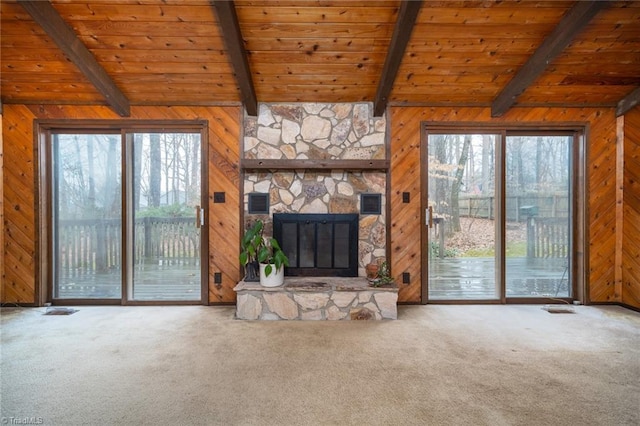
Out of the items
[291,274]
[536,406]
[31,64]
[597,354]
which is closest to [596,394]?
[536,406]

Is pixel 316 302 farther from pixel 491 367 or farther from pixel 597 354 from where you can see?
pixel 597 354

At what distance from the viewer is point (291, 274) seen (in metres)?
3.69

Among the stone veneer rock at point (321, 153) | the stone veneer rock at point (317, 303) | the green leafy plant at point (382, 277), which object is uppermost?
the stone veneer rock at point (321, 153)

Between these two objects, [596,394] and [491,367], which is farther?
[491,367]

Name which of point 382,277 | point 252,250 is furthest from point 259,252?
point 382,277

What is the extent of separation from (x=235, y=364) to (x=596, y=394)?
92.1 inches

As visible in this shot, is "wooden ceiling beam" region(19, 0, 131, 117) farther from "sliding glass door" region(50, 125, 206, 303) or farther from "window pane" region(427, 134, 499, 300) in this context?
"window pane" region(427, 134, 499, 300)

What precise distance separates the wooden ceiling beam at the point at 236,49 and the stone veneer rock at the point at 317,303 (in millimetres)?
2050

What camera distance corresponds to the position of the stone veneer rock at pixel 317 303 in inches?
125

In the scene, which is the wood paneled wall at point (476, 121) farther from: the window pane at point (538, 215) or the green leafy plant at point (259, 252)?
the green leafy plant at point (259, 252)

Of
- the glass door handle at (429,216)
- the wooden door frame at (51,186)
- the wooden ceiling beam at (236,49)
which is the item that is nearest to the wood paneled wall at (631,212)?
the glass door handle at (429,216)

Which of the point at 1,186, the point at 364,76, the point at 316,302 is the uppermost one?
the point at 364,76

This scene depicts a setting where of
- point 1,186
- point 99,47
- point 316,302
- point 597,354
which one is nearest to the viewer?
point 597,354

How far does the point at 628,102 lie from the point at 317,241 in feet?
12.7
